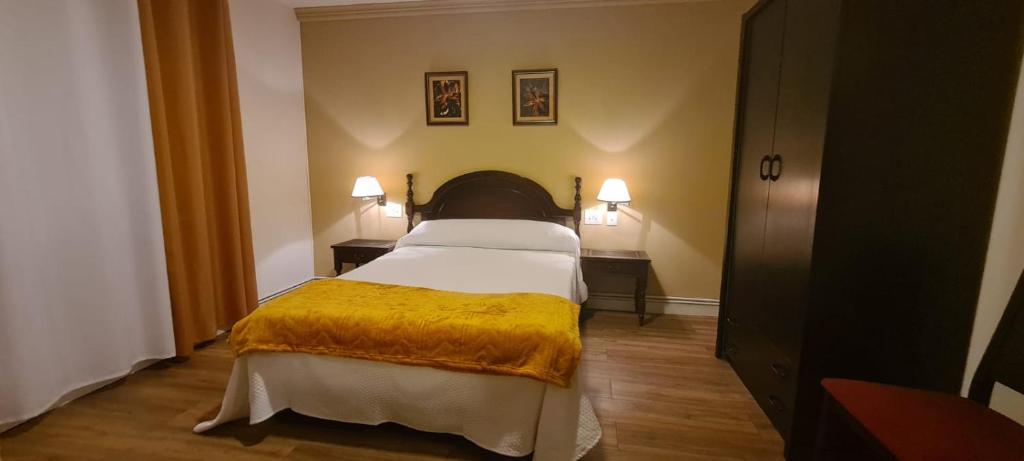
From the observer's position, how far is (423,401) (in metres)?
1.72

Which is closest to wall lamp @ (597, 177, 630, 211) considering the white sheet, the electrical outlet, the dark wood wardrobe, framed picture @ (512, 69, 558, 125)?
the white sheet

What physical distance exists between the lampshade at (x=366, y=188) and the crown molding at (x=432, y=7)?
1328 millimetres

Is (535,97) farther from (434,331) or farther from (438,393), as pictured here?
(438,393)

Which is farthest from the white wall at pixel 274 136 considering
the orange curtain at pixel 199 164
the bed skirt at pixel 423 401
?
the bed skirt at pixel 423 401

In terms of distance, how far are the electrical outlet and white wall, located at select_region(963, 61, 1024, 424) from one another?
11.4 ft

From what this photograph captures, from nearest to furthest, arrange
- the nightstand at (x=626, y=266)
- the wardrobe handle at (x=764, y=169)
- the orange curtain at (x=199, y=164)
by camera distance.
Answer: the wardrobe handle at (x=764, y=169), the orange curtain at (x=199, y=164), the nightstand at (x=626, y=266)

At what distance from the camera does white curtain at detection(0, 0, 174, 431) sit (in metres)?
1.84

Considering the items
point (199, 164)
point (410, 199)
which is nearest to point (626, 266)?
point (410, 199)

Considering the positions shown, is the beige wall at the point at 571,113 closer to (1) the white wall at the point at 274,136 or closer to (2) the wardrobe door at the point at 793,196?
(1) the white wall at the point at 274,136

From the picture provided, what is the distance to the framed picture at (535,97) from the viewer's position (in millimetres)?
3301

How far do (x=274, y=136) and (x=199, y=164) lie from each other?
0.93 m

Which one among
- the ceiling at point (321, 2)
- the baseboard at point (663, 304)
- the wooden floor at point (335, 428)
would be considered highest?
the ceiling at point (321, 2)

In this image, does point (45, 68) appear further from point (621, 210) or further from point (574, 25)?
point (621, 210)

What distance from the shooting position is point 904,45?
1486mm
